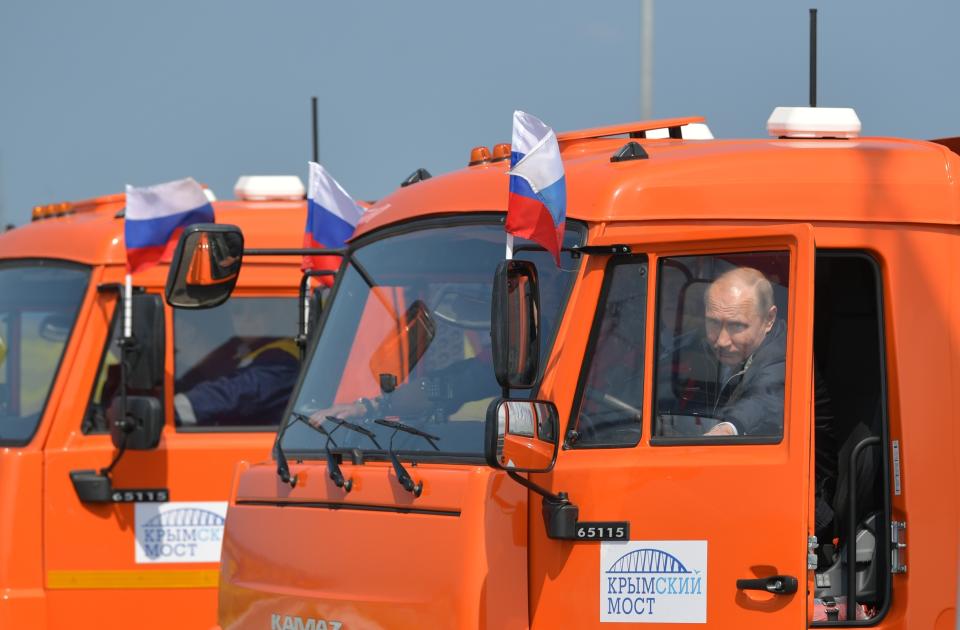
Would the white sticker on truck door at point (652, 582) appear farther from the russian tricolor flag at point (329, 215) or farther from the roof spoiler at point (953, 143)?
the russian tricolor flag at point (329, 215)

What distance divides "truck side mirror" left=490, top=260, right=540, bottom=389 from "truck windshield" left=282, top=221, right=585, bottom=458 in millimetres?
321

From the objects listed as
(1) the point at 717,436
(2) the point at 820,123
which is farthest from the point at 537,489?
(2) the point at 820,123

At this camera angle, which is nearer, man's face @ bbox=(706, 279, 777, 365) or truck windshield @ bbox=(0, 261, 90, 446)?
man's face @ bbox=(706, 279, 777, 365)

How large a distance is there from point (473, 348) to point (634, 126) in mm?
1301

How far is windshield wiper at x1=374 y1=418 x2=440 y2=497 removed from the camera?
5.27 meters

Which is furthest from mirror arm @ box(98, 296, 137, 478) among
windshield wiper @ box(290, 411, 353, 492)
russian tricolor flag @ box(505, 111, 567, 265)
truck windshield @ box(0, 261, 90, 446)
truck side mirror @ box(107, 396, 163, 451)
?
russian tricolor flag @ box(505, 111, 567, 265)

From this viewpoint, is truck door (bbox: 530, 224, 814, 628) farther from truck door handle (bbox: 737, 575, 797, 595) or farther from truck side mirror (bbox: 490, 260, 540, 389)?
truck side mirror (bbox: 490, 260, 540, 389)

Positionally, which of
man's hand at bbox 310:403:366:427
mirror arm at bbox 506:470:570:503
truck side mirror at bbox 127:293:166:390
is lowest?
mirror arm at bbox 506:470:570:503

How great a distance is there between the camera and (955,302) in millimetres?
5352

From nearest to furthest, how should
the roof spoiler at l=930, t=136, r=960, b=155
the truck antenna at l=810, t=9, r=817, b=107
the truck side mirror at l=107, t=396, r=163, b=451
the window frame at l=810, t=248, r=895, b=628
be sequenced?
the window frame at l=810, t=248, r=895, b=628, the roof spoiler at l=930, t=136, r=960, b=155, the truck antenna at l=810, t=9, r=817, b=107, the truck side mirror at l=107, t=396, r=163, b=451

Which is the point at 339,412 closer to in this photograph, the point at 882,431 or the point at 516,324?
the point at 516,324

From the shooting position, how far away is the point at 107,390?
8484 mm

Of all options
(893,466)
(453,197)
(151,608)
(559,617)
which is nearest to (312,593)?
(559,617)

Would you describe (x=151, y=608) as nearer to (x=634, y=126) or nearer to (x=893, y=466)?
(x=634, y=126)
